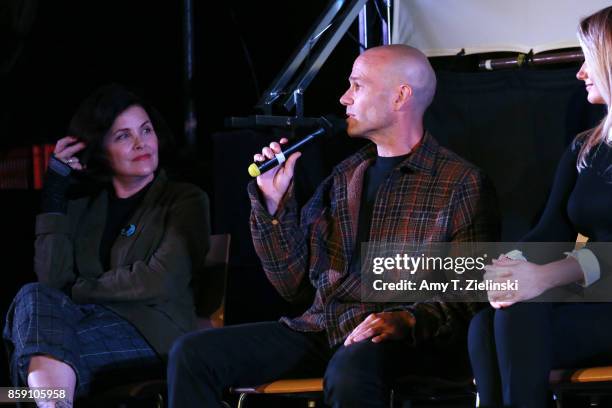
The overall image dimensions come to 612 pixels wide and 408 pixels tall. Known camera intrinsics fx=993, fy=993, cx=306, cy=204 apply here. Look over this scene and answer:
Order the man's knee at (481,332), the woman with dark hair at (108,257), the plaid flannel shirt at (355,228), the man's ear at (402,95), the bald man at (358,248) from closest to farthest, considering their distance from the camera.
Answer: the man's knee at (481,332), the bald man at (358,248), the plaid flannel shirt at (355,228), the woman with dark hair at (108,257), the man's ear at (402,95)

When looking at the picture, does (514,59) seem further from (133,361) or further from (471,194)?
(133,361)

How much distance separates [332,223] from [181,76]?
1698 millimetres

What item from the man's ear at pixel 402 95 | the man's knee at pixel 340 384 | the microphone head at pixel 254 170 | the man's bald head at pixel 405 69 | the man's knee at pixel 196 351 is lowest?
the man's knee at pixel 340 384

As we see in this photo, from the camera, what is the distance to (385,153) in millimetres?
2854

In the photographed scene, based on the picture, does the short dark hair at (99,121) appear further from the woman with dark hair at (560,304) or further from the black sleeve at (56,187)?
the woman with dark hair at (560,304)

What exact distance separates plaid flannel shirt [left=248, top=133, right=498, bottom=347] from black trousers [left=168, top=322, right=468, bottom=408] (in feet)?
0.19

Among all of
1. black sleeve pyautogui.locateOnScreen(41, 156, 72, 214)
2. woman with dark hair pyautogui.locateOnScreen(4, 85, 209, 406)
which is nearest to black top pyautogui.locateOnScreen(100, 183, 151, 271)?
woman with dark hair pyautogui.locateOnScreen(4, 85, 209, 406)

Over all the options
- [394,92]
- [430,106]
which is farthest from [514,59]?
[394,92]

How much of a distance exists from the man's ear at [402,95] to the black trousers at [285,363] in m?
0.70

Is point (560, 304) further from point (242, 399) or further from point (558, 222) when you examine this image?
point (242, 399)

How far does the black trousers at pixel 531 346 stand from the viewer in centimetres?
208

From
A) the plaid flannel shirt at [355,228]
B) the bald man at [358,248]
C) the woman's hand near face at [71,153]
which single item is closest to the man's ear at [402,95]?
the bald man at [358,248]

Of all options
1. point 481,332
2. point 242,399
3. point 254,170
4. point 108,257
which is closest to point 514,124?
point 254,170

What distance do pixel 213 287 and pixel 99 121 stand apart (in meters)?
0.65
